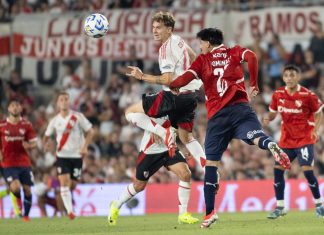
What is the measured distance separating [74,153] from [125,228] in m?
5.54

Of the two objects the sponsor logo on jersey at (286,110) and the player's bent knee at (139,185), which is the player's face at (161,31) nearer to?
the player's bent knee at (139,185)

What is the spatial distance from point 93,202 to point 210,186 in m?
9.51

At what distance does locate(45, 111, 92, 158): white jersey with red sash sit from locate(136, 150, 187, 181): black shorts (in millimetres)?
4803

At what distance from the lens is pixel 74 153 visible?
2052 cm

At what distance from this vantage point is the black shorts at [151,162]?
620 inches

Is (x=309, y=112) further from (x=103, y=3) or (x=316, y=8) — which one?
(x=103, y=3)

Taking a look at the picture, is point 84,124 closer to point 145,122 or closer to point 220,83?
point 145,122

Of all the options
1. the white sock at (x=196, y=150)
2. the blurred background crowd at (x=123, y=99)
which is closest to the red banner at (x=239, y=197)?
the blurred background crowd at (x=123, y=99)

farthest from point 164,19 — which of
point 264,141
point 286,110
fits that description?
point 286,110

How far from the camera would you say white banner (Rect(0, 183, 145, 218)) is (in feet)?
74.9

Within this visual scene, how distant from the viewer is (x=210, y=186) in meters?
14.0

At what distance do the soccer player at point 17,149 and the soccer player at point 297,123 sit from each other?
17.9 feet

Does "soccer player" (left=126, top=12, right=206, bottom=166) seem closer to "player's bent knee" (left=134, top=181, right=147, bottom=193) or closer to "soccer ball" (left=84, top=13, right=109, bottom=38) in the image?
"player's bent knee" (left=134, top=181, right=147, bottom=193)

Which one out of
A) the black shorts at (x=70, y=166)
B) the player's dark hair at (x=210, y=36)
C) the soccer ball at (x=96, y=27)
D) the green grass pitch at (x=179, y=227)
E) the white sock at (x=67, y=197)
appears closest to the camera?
the green grass pitch at (x=179, y=227)
